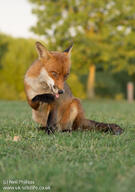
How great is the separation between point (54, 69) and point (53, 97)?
686 mm

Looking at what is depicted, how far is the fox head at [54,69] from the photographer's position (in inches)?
241

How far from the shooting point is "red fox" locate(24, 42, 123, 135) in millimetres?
6188

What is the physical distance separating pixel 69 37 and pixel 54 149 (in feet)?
99.3

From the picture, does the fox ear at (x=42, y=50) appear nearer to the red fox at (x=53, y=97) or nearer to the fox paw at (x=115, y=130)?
the red fox at (x=53, y=97)

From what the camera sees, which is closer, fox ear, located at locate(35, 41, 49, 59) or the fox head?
the fox head

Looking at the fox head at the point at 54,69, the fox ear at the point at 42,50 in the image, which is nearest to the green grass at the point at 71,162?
the fox head at the point at 54,69

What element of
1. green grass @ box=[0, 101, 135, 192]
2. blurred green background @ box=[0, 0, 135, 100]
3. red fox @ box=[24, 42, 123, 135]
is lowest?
green grass @ box=[0, 101, 135, 192]

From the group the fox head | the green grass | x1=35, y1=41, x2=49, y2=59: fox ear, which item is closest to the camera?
the green grass

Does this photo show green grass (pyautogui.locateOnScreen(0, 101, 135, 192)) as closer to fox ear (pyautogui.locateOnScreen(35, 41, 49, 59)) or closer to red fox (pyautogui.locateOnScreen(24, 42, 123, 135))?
red fox (pyautogui.locateOnScreen(24, 42, 123, 135))

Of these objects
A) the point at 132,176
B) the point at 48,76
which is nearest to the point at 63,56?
the point at 48,76

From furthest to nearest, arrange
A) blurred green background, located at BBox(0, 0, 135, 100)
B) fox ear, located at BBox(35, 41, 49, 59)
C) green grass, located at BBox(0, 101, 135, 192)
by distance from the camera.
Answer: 1. blurred green background, located at BBox(0, 0, 135, 100)
2. fox ear, located at BBox(35, 41, 49, 59)
3. green grass, located at BBox(0, 101, 135, 192)

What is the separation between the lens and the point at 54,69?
614cm

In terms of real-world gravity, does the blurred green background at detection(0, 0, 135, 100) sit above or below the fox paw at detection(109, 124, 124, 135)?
above

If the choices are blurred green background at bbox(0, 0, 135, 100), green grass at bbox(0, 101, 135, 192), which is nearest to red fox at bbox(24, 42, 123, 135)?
green grass at bbox(0, 101, 135, 192)
